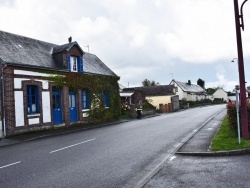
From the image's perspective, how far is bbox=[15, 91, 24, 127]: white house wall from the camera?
59.2 feet

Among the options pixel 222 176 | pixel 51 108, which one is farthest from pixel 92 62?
pixel 222 176

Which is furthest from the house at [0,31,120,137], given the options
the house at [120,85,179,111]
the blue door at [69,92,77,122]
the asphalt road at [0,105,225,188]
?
the house at [120,85,179,111]

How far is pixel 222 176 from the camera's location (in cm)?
633

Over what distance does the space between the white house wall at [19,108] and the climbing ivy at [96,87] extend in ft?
10.7

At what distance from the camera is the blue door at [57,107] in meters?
21.5

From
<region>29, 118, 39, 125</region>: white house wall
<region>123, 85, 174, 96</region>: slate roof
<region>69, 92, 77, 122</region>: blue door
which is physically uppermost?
<region>123, 85, 174, 96</region>: slate roof

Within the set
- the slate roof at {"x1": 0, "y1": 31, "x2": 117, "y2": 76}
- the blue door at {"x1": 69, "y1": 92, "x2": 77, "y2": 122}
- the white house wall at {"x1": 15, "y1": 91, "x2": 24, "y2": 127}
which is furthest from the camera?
the blue door at {"x1": 69, "y1": 92, "x2": 77, "y2": 122}

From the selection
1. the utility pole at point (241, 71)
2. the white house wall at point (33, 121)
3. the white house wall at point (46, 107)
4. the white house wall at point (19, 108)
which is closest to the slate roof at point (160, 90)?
the white house wall at point (46, 107)

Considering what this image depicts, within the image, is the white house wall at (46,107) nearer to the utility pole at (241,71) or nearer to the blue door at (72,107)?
the blue door at (72,107)

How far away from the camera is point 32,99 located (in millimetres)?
19672

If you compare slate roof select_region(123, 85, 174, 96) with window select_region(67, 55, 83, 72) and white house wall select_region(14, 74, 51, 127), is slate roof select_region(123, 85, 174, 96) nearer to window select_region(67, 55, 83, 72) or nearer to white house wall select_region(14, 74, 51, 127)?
window select_region(67, 55, 83, 72)

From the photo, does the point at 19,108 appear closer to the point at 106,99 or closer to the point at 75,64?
the point at 75,64

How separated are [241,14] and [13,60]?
14215mm

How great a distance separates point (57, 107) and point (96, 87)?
4.83 m
